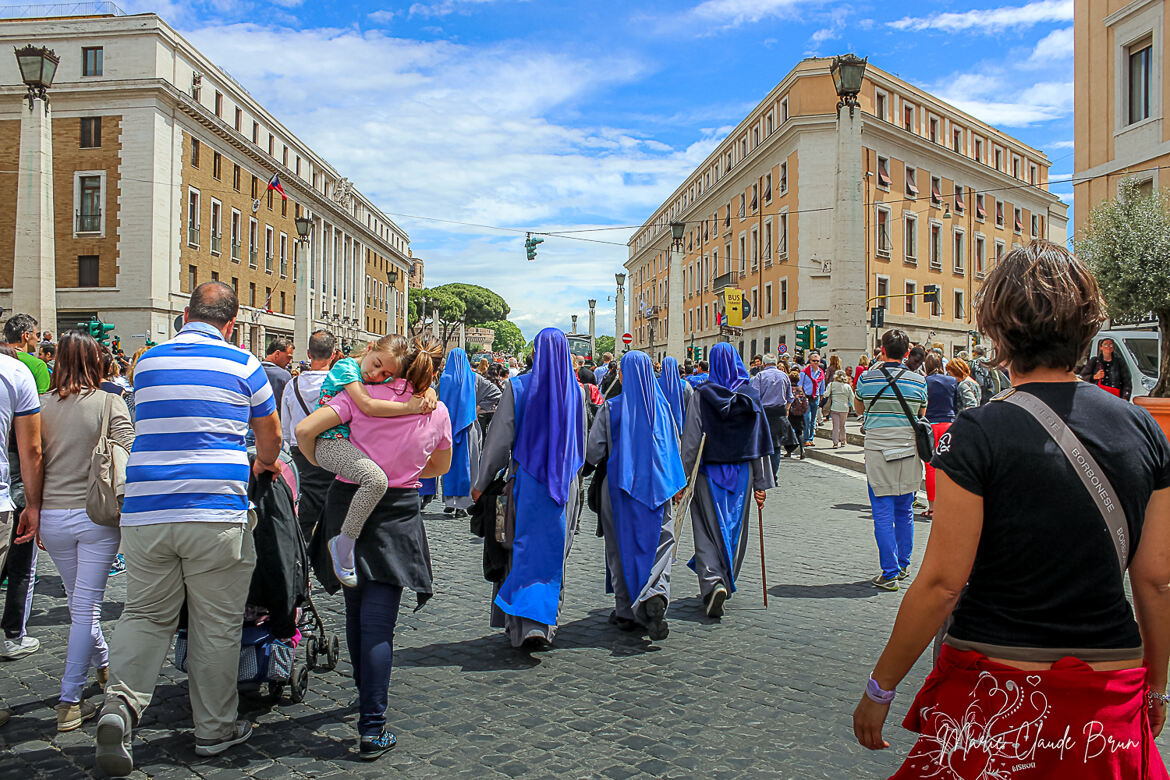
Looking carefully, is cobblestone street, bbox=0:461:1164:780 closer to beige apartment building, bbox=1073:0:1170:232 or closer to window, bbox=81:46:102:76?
beige apartment building, bbox=1073:0:1170:232

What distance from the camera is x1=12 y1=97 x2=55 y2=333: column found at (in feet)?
63.8

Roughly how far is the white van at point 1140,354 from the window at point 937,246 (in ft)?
115

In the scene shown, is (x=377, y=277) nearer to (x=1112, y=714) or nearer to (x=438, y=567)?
(x=438, y=567)

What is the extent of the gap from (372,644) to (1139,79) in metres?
29.1

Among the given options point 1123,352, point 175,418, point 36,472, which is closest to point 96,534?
point 36,472

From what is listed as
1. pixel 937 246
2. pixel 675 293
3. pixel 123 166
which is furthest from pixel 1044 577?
pixel 937 246

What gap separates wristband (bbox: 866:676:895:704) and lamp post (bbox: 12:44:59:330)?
71.7 feet

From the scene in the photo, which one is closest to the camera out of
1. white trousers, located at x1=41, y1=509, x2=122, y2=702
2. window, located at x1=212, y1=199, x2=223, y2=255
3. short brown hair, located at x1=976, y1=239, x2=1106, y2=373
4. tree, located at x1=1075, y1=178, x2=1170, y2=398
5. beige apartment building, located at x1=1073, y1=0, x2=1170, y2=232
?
short brown hair, located at x1=976, y1=239, x2=1106, y2=373

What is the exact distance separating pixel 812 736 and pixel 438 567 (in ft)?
14.1

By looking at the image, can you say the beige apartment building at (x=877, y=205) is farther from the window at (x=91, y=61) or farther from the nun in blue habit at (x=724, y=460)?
the nun in blue habit at (x=724, y=460)

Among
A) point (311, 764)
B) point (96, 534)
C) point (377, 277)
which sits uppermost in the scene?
point (377, 277)

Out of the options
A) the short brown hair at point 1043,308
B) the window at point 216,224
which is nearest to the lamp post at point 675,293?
the window at point 216,224

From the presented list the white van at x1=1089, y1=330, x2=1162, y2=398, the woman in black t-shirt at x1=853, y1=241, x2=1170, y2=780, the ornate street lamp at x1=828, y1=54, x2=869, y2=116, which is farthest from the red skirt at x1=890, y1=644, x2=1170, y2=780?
the white van at x1=1089, y1=330, x2=1162, y2=398

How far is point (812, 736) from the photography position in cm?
388
